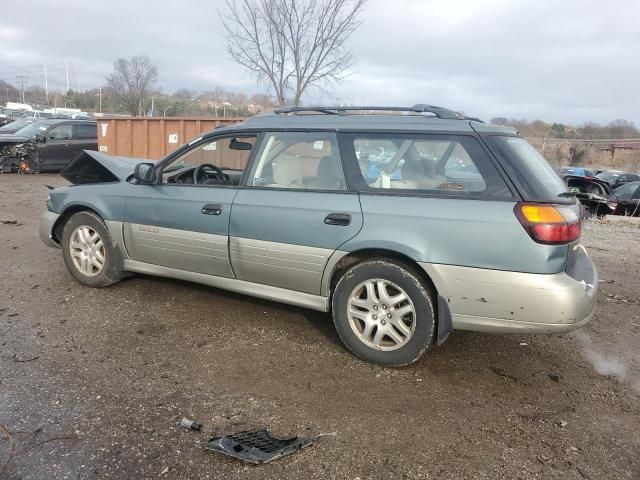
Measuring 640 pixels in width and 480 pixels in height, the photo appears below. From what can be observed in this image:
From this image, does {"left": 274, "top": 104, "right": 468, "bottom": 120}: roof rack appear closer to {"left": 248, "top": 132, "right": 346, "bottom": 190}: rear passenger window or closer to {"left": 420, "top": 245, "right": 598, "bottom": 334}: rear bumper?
{"left": 248, "top": 132, "right": 346, "bottom": 190}: rear passenger window

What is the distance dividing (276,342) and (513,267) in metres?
1.80

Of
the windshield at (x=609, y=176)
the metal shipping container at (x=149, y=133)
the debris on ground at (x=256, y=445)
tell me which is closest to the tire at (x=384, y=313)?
the debris on ground at (x=256, y=445)

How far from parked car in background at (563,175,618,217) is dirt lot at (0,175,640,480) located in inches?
332

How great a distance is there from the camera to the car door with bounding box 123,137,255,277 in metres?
4.00

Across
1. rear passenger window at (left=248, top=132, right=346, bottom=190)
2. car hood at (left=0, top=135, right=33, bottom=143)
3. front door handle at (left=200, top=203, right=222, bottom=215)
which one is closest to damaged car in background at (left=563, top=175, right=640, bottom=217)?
rear passenger window at (left=248, top=132, right=346, bottom=190)

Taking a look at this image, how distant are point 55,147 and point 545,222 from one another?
15.7 metres

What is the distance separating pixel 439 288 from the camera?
322 cm

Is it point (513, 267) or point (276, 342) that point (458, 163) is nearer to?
point (513, 267)

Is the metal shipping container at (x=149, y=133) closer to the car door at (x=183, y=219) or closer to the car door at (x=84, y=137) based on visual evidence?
the car door at (x=84, y=137)

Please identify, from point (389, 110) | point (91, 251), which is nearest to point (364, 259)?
point (389, 110)

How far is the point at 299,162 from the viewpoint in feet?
12.6

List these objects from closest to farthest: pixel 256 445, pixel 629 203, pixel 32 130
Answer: pixel 256 445, pixel 629 203, pixel 32 130

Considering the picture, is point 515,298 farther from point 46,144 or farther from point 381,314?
point 46,144

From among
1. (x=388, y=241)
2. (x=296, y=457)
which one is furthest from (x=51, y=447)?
(x=388, y=241)
